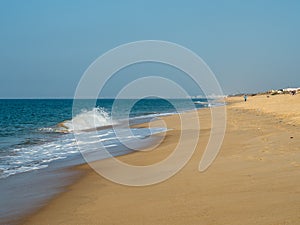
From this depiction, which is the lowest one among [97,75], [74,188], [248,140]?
[74,188]

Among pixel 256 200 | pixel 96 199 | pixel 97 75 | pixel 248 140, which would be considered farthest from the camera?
pixel 248 140

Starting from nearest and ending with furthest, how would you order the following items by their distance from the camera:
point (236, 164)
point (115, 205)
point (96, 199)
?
point (115, 205) → point (96, 199) → point (236, 164)

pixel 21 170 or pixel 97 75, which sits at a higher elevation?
pixel 97 75

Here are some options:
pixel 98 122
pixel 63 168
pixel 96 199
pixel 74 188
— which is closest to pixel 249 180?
pixel 96 199

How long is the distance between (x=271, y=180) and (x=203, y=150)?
4.74m

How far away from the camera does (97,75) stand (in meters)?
11.0

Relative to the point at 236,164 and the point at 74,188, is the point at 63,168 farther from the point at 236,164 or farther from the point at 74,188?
the point at 236,164

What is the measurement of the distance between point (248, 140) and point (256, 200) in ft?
23.7

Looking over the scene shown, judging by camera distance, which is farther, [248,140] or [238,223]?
[248,140]

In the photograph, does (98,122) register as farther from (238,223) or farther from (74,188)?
(238,223)

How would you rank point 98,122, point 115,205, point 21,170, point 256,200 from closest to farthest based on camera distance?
point 256,200, point 115,205, point 21,170, point 98,122

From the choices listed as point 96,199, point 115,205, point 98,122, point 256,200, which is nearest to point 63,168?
point 96,199

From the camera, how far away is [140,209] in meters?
5.39

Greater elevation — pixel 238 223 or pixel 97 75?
pixel 97 75
